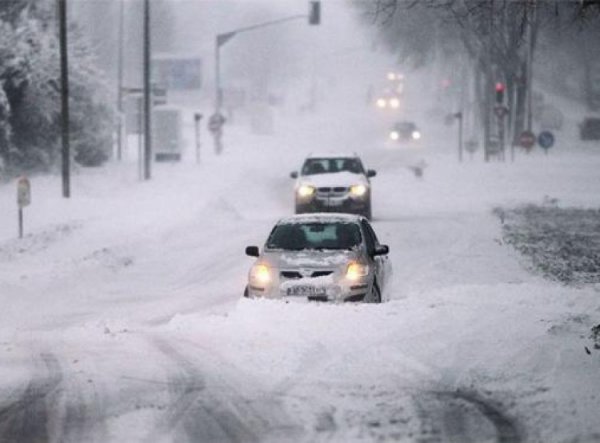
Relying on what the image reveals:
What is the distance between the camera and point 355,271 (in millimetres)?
13852

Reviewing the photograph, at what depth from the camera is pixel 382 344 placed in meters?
11.1

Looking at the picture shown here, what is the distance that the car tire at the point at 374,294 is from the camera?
13969 millimetres

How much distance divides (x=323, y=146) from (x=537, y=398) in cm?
6332

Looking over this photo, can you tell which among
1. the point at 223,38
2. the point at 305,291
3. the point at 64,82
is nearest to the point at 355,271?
the point at 305,291

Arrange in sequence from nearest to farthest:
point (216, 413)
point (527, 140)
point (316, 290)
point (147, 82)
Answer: point (216, 413) < point (316, 290) < point (147, 82) < point (527, 140)

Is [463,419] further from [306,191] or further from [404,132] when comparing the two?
[404,132]

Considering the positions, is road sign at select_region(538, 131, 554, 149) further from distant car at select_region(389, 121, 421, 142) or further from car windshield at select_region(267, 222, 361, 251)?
car windshield at select_region(267, 222, 361, 251)

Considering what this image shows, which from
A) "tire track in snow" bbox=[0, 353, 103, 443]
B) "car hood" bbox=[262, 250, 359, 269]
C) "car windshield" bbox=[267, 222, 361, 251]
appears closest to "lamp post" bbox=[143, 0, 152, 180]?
"car windshield" bbox=[267, 222, 361, 251]

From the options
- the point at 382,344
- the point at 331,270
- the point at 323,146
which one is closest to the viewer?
the point at 382,344

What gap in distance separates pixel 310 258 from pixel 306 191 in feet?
44.0

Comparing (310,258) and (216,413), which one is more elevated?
(310,258)

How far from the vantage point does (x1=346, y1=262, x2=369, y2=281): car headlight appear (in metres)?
13.8

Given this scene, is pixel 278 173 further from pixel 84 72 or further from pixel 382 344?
pixel 382 344

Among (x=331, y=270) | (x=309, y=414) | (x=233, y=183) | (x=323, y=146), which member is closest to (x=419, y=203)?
(x=233, y=183)
